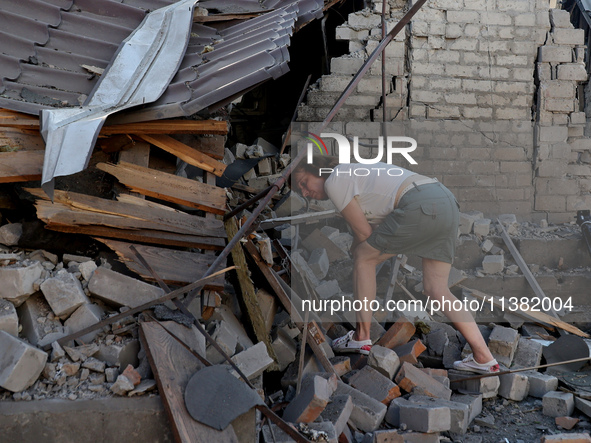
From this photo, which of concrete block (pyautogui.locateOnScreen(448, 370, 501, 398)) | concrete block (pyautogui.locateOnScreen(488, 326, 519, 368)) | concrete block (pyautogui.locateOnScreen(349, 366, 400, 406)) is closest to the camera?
concrete block (pyautogui.locateOnScreen(349, 366, 400, 406))

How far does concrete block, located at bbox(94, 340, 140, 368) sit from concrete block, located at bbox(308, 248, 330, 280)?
2.50 m

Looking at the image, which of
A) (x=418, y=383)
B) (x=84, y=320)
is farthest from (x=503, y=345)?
(x=84, y=320)

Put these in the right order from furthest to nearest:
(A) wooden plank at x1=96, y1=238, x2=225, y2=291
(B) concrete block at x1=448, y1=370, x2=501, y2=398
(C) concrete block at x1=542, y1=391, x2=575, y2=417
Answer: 1. (B) concrete block at x1=448, y1=370, x2=501, y2=398
2. (C) concrete block at x1=542, y1=391, x2=575, y2=417
3. (A) wooden plank at x1=96, y1=238, x2=225, y2=291

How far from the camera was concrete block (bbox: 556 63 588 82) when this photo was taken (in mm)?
6547

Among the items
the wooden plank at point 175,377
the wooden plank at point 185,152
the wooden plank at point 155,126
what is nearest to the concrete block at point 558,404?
the wooden plank at point 175,377

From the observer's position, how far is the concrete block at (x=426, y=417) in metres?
3.40

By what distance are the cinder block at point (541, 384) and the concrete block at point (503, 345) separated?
8.0 inches

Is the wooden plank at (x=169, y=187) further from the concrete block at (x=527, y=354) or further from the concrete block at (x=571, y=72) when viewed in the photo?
the concrete block at (x=571, y=72)

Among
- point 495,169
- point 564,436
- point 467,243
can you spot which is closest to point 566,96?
point 495,169

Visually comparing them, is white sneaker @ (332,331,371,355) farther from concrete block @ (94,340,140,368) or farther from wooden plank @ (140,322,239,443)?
concrete block @ (94,340,140,368)

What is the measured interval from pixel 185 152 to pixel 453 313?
214cm

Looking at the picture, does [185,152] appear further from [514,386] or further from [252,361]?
[514,386]

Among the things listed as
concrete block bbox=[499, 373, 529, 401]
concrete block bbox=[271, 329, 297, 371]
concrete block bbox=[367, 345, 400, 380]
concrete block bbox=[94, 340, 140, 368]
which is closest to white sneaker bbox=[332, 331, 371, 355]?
concrete block bbox=[367, 345, 400, 380]

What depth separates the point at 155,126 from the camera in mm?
3375
